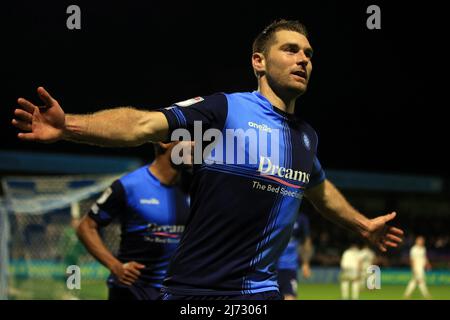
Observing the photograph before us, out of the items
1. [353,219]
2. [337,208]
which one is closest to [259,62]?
[337,208]

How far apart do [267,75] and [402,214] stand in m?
36.7

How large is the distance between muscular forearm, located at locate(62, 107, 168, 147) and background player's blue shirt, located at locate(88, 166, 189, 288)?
2754 millimetres

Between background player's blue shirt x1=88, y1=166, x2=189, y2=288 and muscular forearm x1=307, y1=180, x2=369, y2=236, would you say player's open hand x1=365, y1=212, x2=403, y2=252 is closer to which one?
muscular forearm x1=307, y1=180, x2=369, y2=236

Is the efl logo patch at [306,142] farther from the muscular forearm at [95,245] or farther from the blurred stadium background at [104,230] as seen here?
the blurred stadium background at [104,230]

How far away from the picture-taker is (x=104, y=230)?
35.4 ft

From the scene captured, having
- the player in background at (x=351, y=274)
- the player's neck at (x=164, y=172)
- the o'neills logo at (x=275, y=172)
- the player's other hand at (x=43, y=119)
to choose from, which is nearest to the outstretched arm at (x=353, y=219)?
the o'neills logo at (x=275, y=172)

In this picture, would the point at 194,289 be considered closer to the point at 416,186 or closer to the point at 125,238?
the point at 125,238

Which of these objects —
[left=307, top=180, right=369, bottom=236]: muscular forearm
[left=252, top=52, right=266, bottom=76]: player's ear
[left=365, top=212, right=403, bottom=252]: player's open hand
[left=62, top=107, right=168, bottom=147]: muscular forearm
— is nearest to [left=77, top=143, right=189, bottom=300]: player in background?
[left=307, top=180, right=369, bottom=236]: muscular forearm

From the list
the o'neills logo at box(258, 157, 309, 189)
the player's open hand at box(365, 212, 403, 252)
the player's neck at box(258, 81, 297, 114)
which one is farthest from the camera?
the player's open hand at box(365, 212, 403, 252)

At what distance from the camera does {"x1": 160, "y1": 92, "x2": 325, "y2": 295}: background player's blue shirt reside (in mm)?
3639

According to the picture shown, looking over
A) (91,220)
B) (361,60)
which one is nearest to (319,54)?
(361,60)

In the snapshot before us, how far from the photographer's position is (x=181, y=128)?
348cm

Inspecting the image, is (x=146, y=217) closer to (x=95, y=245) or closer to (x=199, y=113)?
(x=95, y=245)

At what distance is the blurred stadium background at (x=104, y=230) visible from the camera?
42.4 feet
